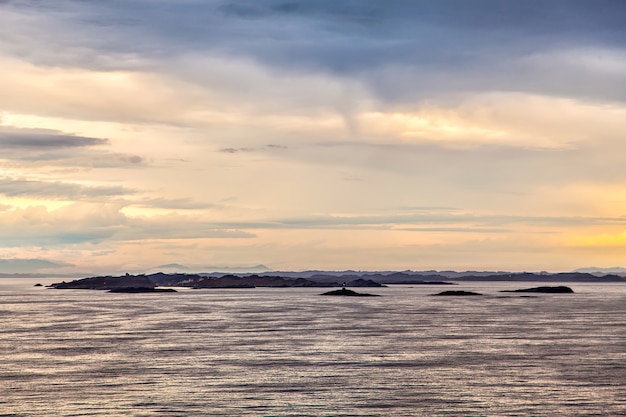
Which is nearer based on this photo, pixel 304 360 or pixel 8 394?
pixel 8 394

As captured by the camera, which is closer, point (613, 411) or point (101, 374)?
point (613, 411)

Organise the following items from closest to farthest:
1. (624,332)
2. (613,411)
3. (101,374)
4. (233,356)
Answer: (613,411) → (101,374) → (233,356) → (624,332)

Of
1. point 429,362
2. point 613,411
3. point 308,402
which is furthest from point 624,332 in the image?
point 308,402

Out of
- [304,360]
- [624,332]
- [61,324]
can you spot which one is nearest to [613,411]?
[304,360]

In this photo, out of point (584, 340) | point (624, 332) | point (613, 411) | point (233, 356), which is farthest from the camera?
point (624, 332)

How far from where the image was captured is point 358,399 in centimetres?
4062

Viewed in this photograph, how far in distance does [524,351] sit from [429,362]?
12.3m

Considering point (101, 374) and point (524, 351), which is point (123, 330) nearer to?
point (101, 374)

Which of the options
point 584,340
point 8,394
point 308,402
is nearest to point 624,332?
point 584,340

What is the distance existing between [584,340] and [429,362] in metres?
24.7

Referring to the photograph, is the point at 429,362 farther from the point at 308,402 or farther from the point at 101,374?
the point at 101,374

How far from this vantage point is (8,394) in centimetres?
4219

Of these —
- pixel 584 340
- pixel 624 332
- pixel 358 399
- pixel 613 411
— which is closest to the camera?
pixel 613 411

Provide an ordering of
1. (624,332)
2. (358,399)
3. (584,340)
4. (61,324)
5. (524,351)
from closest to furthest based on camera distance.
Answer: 1. (358,399)
2. (524,351)
3. (584,340)
4. (624,332)
5. (61,324)
